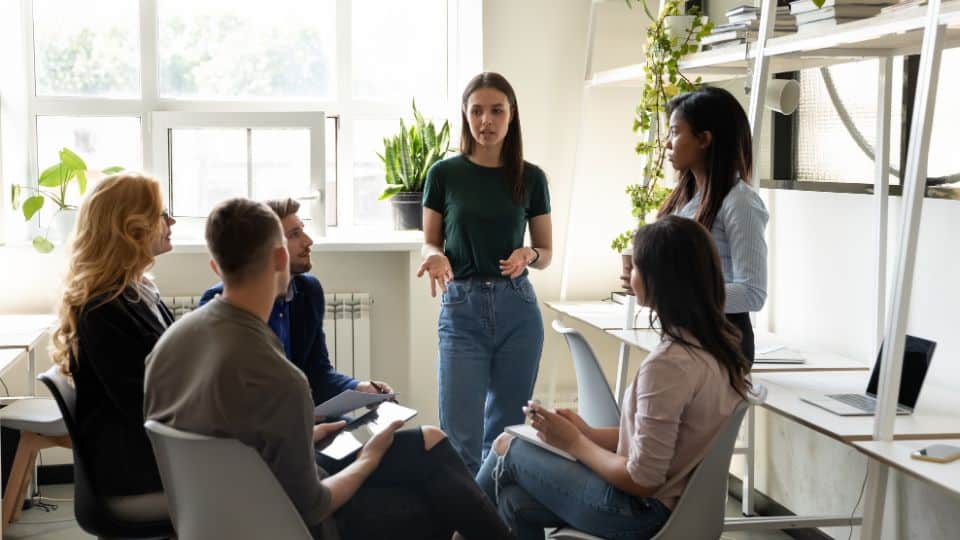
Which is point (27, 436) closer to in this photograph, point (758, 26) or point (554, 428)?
point (554, 428)

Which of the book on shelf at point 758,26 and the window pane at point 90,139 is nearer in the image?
the book on shelf at point 758,26

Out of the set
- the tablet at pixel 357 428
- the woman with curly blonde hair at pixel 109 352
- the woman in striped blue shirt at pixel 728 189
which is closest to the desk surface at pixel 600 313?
the woman in striped blue shirt at pixel 728 189

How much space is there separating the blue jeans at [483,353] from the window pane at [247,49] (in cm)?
185

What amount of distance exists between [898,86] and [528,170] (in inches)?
43.0

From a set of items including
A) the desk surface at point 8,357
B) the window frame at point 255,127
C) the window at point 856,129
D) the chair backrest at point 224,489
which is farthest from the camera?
the window frame at point 255,127

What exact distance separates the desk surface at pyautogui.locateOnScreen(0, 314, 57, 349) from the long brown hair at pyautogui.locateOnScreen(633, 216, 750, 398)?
7.22ft

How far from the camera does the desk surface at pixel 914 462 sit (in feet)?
6.78

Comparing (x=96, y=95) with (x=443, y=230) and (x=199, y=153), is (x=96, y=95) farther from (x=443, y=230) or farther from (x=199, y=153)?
(x=443, y=230)

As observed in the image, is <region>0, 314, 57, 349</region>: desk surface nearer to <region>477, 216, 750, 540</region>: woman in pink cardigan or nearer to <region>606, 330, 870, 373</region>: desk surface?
<region>606, 330, 870, 373</region>: desk surface

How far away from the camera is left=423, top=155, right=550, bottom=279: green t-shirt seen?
3.30m

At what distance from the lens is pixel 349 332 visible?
4.62m

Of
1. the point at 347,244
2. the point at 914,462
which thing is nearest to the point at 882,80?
the point at 914,462

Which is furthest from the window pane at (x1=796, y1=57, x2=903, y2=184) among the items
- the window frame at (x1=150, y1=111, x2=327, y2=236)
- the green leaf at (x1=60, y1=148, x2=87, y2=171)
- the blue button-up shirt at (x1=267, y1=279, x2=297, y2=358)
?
the green leaf at (x1=60, y1=148, x2=87, y2=171)

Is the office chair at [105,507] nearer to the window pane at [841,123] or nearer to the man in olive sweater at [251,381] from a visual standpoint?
the man in olive sweater at [251,381]
